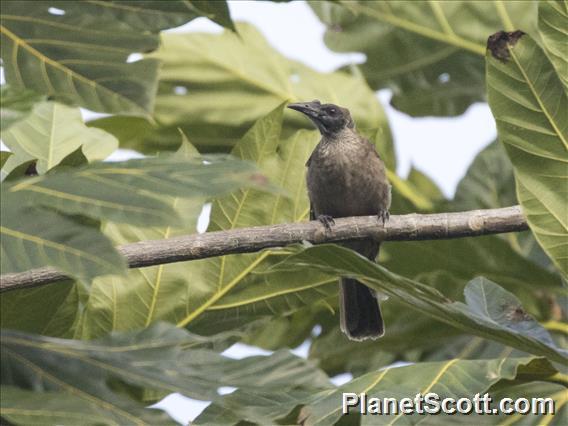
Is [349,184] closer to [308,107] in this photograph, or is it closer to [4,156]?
[308,107]

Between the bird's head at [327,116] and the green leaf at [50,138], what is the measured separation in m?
1.48

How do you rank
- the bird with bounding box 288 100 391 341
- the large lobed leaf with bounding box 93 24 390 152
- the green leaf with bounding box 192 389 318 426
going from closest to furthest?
the green leaf with bounding box 192 389 318 426, the bird with bounding box 288 100 391 341, the large lobed leaf with bounding box 93 24 390 152

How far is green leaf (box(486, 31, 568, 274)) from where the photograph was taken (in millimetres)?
2740

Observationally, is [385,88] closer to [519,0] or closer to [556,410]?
[519,0]

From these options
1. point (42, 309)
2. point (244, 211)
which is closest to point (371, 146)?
point (244, 211)

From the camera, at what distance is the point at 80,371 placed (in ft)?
6.12

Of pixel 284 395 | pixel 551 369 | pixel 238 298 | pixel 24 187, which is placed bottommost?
pixel 238 298

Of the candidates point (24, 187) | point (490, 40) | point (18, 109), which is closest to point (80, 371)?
point (24, 187)

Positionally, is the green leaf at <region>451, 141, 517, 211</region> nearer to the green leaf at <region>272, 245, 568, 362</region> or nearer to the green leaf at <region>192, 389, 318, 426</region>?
the green leaf at <region>272, 245, 568, 362</region>

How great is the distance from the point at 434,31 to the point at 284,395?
3086 mm

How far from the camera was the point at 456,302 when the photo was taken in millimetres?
2627

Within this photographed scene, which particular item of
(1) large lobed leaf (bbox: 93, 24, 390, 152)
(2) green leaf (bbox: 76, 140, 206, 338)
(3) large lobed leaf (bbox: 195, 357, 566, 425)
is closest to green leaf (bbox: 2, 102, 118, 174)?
(2) green leaf (bbox: 76, 140, 206, 338)

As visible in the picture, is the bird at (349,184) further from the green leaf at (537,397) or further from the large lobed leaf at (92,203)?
the large lobed leaf at (92,203)

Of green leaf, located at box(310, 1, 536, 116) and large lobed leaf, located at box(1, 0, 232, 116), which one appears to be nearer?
large lobed leaf, located at box(1, 0, 232, 116)
